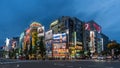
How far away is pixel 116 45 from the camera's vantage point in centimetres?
19988

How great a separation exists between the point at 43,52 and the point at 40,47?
3.72 m

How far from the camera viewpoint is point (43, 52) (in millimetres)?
198000

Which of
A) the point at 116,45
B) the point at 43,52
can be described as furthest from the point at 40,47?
the point at 116,45

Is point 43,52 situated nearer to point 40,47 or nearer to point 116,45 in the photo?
point 40,47

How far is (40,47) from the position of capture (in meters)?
197

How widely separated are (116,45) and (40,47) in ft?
152
